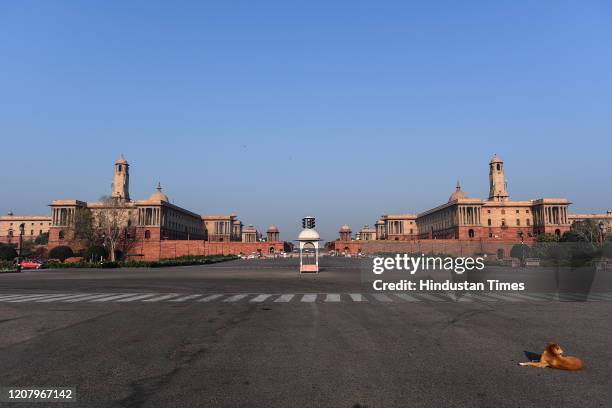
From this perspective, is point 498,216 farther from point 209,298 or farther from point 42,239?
point 42,239

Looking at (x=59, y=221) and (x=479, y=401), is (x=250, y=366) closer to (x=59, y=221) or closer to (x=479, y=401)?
(x=479, y=401)

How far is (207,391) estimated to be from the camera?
621 centimetres

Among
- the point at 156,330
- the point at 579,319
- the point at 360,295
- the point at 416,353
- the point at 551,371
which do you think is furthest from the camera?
the point at 360,295

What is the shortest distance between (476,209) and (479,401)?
452 feet

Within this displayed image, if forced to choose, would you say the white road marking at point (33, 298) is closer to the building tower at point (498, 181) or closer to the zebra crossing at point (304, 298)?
the zebra crossing at point (304, 298)

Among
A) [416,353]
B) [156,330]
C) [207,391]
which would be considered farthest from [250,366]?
[156,330]

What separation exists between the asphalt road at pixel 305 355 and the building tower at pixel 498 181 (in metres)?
142

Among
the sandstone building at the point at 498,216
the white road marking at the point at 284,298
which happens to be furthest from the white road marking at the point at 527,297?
the sandstone building at the point at 498,216

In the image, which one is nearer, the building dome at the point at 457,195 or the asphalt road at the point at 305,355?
the asphalt road at the point at 305,355

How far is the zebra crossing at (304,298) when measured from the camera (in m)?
17.5

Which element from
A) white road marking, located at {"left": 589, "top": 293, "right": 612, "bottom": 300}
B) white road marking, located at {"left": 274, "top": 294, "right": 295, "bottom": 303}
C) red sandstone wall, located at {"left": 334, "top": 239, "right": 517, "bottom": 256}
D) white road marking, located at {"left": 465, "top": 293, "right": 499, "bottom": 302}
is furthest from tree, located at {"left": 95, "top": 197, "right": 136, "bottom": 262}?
white road marking, located at {"left": 589, "top": 293, "right": 612, "bottom": 300}

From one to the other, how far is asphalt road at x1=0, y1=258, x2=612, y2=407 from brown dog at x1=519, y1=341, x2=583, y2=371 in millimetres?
161

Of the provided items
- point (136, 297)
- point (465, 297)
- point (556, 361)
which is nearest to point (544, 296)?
point (465, 297)

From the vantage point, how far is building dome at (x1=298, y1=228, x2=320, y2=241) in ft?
127
